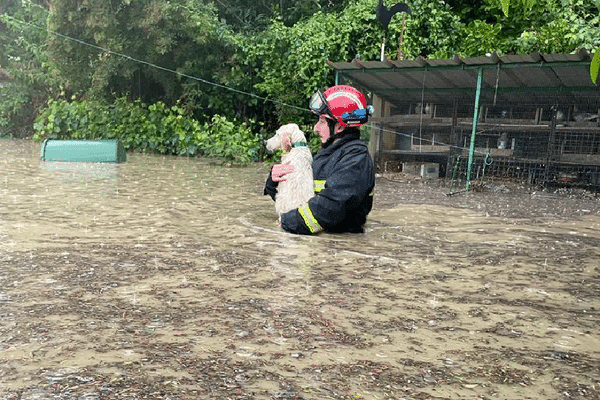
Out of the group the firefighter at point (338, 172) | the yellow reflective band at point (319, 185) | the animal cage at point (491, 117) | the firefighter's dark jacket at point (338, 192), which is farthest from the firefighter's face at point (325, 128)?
the animal cage at point (491, 117)

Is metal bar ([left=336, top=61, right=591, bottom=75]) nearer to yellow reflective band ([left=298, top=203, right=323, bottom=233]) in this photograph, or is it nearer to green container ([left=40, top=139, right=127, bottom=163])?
Answer: green container ([left=40, top=139, right=127, bottom=163])

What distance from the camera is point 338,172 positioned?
543 cm

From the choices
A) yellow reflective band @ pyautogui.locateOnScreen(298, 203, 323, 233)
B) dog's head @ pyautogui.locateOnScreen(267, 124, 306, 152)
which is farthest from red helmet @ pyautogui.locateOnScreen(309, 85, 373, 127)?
yellow reflective band @ pyautogui.locateOnScreen(298, 203, 323, 233)

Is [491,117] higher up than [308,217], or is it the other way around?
[491,117]

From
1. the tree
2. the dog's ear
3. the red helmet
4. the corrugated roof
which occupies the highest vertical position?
the tree

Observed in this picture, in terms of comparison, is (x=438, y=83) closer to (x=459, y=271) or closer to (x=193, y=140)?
(x=193, y=140)

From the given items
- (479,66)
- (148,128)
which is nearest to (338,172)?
(479,66)

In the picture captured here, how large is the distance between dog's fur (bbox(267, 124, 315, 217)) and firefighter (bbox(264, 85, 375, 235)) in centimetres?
6

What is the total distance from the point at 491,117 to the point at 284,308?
12.1m

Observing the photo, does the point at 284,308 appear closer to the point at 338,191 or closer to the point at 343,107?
the point at 338,191

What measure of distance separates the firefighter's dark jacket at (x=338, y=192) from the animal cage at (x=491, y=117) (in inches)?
225

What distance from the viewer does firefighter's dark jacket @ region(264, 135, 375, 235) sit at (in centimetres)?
541

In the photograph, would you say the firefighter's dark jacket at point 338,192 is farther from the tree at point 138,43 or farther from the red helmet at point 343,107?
the tree at point 138,43

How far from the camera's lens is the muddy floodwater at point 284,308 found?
2531 millimetres
